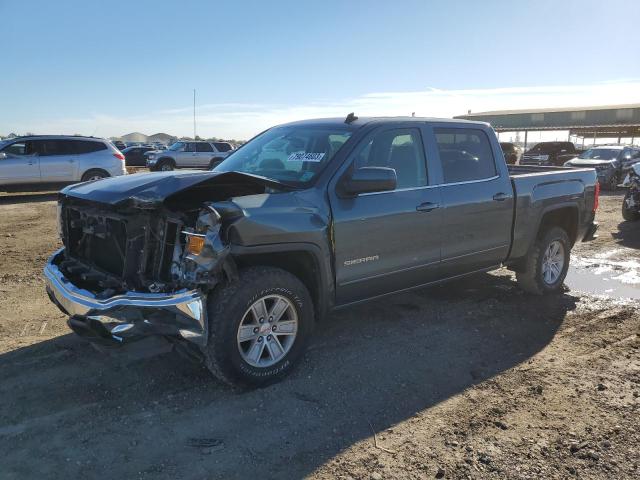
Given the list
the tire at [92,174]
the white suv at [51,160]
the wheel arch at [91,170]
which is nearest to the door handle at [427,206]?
the white suv at [51,160]

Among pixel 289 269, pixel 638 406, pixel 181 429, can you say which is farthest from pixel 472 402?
pixel 181 429

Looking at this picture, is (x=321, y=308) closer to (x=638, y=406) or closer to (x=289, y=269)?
(x=289, y=269)

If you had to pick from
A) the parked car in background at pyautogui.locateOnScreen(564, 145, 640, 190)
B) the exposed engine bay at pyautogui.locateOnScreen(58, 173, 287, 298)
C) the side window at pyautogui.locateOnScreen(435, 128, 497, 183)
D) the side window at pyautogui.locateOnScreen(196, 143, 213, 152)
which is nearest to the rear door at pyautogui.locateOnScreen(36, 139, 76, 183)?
the side window at pyautogui.locateOnScreen(196, 143, 213, 152)

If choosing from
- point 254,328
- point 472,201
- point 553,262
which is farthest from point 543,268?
point 254,328

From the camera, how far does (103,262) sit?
4.10 m

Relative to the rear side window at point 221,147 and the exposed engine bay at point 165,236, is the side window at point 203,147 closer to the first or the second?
the rear side window at point 221,147

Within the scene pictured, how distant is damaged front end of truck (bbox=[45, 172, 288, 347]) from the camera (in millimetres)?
3320

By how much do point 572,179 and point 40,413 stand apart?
230 inches

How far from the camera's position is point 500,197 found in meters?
5.30

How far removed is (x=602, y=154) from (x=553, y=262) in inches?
658

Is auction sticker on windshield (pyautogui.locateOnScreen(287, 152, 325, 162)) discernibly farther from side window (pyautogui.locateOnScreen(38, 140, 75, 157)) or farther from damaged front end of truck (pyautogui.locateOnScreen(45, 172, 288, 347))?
side window (pyautogui.locateOnScreen(38, 140, 75, 157))

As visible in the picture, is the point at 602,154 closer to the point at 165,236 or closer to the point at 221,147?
the point at 221,147

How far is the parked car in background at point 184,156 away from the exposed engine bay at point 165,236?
72.2 feet

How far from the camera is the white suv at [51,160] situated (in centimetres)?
1461
